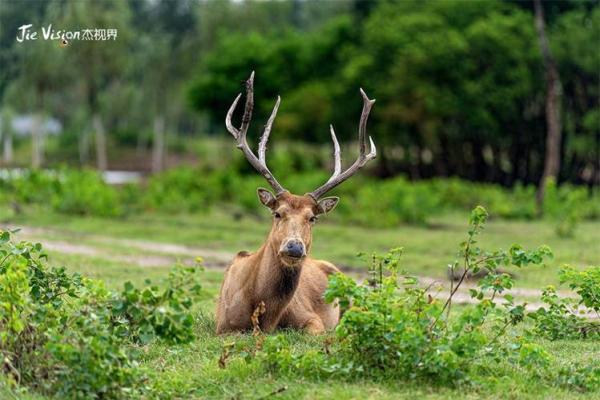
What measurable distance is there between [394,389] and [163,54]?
45.9 meters

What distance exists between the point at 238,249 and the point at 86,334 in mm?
11568

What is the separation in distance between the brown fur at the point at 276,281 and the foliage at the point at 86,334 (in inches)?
75.1

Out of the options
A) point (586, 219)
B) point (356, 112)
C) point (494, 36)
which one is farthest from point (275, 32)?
point (586, 219)

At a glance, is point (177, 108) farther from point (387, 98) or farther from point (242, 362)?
point (242, 362)

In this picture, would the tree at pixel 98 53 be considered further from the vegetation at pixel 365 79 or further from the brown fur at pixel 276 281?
the brown fur at pixel 276 281

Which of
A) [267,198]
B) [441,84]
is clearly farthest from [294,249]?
[441,84]

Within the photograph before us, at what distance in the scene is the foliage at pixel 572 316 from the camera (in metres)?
8.14

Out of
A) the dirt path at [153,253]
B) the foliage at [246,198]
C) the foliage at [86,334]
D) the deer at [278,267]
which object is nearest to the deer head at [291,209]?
the deer at [278,267]

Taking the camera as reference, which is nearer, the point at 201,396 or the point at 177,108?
the point at 201,396

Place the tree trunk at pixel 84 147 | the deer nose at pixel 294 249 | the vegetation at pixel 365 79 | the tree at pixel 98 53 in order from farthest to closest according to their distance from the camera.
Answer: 1. the tree trunk at pixel 84 147
2. the tree at pixel 98 53
3. the vegetation at pixel 365 79
4. the deer nose at pixel 294 249

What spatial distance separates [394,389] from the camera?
6.32 m

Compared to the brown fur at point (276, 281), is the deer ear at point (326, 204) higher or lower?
higher

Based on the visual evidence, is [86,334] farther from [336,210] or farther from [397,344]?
[336,210]

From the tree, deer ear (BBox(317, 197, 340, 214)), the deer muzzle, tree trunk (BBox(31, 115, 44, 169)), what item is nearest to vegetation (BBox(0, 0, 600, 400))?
the tree
